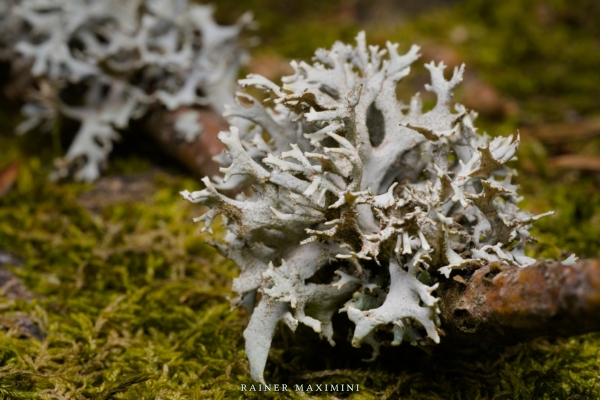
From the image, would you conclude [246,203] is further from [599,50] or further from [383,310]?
[599,50]


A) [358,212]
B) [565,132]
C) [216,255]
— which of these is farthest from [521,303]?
[565,132]

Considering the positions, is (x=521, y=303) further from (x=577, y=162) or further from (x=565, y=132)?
(x=565, y=132)

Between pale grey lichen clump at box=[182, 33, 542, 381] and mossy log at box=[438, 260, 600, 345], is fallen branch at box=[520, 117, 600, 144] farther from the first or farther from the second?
mossy log at box=[438, 260, 600, 345]

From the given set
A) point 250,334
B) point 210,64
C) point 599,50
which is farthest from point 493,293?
point 599,50

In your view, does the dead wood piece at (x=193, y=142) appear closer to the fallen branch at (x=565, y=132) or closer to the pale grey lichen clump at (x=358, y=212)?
the pale grey lichen clump at (x=358, y=212)

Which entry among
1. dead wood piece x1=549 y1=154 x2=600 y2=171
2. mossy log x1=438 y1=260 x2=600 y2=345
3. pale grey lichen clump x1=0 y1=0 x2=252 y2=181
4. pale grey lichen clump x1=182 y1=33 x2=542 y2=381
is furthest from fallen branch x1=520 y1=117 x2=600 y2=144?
mossy log x1=438 y1=260 x2=600 y2=345
